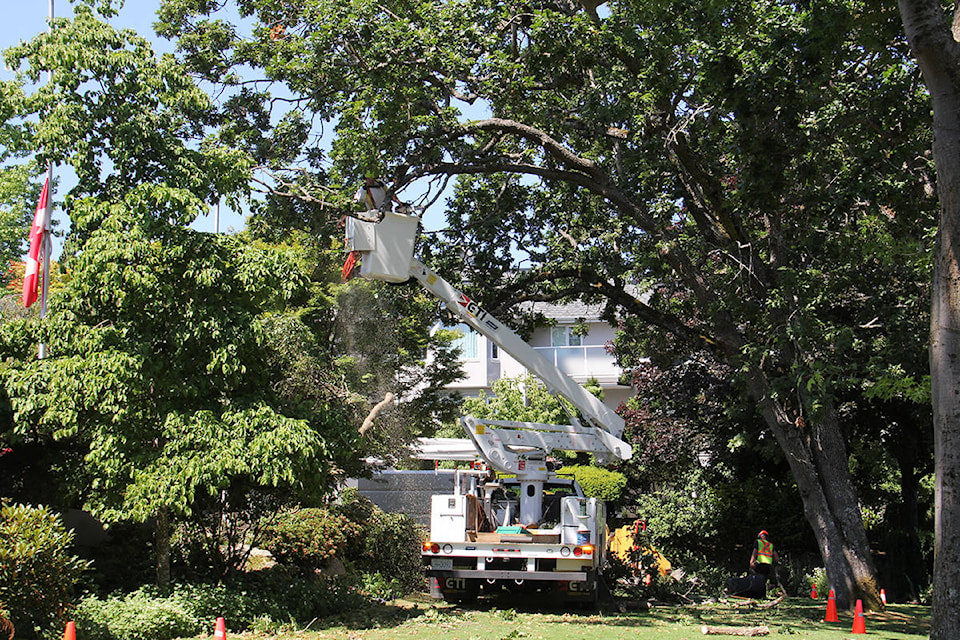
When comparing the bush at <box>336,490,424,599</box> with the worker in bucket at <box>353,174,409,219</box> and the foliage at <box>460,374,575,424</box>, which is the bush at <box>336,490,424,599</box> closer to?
the worker in bucket at <box>353,174,409,219</box>

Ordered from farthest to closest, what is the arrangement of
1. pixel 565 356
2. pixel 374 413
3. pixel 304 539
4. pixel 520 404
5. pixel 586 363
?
pixel 565 356 → pixel 586 363 → pixel 520 404 → pixel 374 413 → pixel 304 539

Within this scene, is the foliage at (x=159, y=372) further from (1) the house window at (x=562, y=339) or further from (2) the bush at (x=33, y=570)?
(1) the house window at (x=562, y=339)

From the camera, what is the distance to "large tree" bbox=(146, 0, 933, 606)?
11797mm

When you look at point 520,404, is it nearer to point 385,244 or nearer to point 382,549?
point 382,549

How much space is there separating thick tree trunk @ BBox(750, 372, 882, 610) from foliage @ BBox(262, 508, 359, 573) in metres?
7.56

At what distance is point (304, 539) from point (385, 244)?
5.09 meters

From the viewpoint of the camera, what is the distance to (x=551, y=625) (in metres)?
12.6

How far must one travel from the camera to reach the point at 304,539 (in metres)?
14.8

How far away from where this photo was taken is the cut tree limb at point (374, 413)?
18.9 metres

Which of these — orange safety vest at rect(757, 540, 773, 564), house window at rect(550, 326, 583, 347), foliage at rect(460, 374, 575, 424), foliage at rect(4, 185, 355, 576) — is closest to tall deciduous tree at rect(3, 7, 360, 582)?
foliage at rect(4, 185, 355, 576)

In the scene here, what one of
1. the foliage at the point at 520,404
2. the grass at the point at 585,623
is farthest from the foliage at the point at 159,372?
the foliage at the point at 520,404

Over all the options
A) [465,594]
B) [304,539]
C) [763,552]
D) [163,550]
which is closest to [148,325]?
[163,550]

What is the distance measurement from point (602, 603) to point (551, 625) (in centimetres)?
362

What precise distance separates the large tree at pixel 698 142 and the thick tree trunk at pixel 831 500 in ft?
0.12
